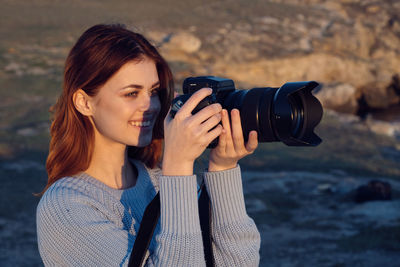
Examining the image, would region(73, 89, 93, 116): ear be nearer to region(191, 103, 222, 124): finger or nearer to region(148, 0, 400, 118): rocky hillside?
region(191, 103, 222, 124): finger

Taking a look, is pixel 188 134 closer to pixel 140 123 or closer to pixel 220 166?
pixel 220 166

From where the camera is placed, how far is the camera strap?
156cm

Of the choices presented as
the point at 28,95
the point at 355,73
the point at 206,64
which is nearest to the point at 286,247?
the point at 28,95

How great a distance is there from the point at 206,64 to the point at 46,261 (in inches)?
510

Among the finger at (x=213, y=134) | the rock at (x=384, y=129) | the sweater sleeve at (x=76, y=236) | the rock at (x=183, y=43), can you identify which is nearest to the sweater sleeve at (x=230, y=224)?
the finger at (x=213, y=134)

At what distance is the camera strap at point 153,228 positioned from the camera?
1.56m

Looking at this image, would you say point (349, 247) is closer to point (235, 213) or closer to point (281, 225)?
point (281, 225)

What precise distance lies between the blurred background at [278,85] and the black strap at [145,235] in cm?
65

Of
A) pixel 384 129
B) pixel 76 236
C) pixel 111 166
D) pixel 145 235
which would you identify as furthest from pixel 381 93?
pixel 76 236

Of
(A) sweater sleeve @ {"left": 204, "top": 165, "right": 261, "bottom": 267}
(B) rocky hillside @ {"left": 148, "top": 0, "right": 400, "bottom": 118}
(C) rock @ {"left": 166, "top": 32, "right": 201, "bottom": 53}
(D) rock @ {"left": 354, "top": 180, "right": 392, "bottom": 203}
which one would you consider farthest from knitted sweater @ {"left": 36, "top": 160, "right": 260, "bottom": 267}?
(C) rock @ {"left": 166, "top": 32, "right": 201, "bottom": 53}

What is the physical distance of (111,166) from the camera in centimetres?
203

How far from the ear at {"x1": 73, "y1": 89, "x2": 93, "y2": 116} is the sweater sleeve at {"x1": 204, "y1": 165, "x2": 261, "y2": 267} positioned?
1.89ft

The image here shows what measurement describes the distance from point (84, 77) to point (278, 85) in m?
13.8

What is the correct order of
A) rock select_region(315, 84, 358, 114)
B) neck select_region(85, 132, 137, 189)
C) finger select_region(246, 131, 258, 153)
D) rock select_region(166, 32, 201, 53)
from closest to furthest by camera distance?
finger select_region(246, 131, 258, 153), neck select_region(85, 132, 137, 189), rock select_region(315, 84, 358, 114), rock select_region(166, 32, 201, 53)
